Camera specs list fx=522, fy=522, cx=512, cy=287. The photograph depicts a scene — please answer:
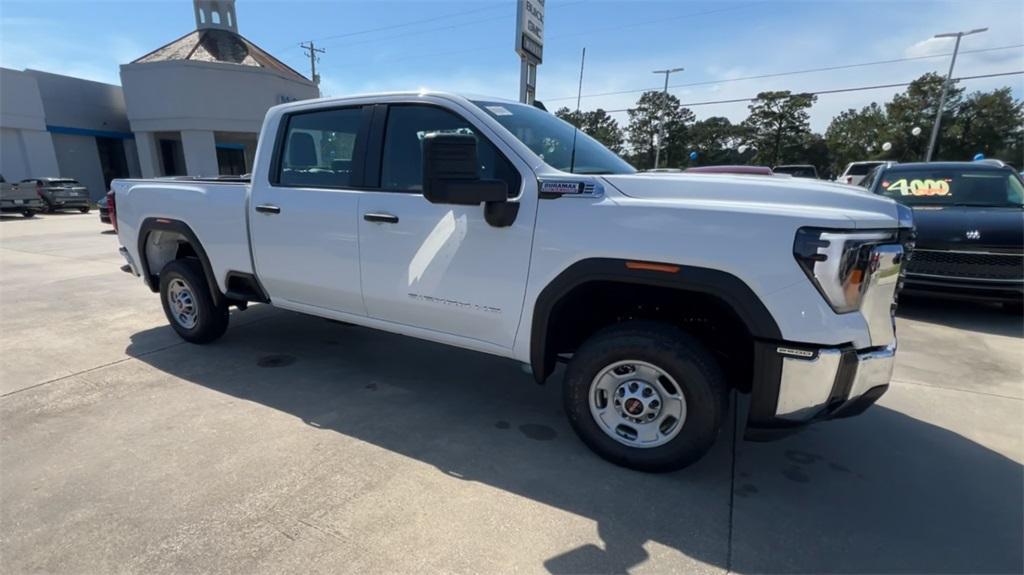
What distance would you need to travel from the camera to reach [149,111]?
24.8 meters

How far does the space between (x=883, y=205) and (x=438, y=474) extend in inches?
101

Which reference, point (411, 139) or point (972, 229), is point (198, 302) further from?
point (972, 229)

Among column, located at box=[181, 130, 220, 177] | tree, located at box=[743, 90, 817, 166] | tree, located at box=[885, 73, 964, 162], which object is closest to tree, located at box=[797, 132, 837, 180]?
tree, located at box=[743, 90, 817, 166]

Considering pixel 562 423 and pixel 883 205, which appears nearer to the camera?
pixel 883 205

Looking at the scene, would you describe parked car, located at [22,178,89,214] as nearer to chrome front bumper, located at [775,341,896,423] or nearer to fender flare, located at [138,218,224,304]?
fender flare, located at [138,218,224,304]

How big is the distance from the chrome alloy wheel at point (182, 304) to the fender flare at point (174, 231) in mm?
214

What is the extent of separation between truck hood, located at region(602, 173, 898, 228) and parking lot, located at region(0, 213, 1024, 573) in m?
1.45

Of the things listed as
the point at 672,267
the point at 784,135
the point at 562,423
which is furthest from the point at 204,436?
the point at 784,135

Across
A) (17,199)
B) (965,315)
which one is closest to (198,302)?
(965,315)

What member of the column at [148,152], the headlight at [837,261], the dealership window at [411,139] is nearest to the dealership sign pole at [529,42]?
the dealership window at [411,139]

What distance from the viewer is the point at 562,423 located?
344cm

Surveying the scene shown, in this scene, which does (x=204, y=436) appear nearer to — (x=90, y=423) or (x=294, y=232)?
(x=90, y=423)

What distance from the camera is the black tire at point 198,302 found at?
4520 millimetres

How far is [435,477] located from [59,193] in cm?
2561
